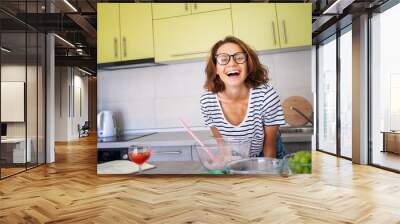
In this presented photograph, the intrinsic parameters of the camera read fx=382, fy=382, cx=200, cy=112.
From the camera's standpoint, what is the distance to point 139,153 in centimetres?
513

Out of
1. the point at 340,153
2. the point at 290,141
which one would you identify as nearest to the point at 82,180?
the point at 290,141

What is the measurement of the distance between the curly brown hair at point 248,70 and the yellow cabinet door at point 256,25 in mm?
99

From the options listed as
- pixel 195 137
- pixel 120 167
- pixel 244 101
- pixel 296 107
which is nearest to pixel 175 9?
pixel 244 101

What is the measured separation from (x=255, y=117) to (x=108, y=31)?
2.29m

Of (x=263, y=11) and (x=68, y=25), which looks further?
(x=68, y=25)

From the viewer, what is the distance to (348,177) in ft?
16.9

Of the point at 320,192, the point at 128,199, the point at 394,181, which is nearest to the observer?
the point at 128,199

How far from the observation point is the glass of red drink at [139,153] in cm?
511

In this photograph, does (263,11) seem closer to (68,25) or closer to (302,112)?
(302,112)

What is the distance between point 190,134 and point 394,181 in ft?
8.80

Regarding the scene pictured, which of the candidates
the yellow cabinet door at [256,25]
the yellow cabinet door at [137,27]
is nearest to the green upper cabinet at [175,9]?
the yellow cabinet door at [137,27]

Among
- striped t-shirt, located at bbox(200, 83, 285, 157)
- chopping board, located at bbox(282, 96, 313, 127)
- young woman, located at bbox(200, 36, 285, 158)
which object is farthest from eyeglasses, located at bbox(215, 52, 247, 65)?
chopping board, located at bbox(282, 96, 313, 127)

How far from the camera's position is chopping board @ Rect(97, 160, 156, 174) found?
17.0 feet

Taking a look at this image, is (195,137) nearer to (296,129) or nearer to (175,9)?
(296,129)
